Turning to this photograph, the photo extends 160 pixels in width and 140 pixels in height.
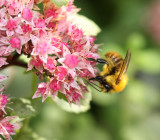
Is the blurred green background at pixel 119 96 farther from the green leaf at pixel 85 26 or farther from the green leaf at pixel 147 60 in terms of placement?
the green leaf at pixel 85 26

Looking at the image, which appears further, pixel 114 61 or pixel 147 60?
pixel 147 60

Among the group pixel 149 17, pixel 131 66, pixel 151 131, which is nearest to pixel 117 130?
pixel 151 131

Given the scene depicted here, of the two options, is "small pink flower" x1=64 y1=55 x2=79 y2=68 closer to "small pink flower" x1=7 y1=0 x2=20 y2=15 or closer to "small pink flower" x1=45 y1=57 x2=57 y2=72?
"small pink flower" x1=45 y1=57 x2=57 y2=72

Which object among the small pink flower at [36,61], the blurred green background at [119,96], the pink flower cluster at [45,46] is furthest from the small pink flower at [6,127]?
the blurred green background at [119,96]

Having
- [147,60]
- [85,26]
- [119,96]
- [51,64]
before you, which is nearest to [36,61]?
[51,64]

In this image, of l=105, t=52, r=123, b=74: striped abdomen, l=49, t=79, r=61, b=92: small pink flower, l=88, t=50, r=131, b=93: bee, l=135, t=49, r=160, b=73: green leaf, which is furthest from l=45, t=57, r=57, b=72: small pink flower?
l=135, t=49, r=160, b=73: green leaf

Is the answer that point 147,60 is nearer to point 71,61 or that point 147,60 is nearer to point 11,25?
point 71,61
